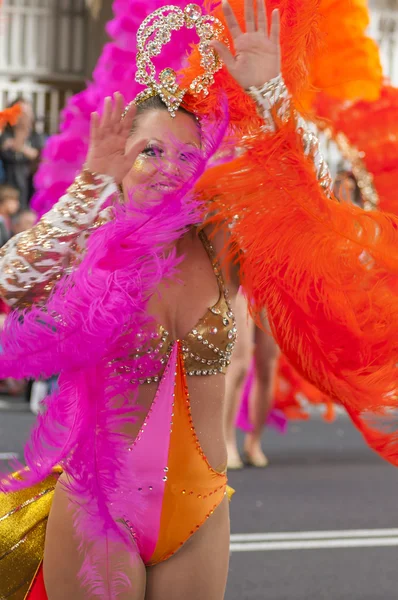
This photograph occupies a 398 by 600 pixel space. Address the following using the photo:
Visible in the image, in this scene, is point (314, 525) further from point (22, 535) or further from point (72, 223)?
point (72, 223)

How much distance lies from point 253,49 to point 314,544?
2198 mm

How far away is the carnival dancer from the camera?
5.54ft

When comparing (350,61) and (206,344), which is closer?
(206,344)

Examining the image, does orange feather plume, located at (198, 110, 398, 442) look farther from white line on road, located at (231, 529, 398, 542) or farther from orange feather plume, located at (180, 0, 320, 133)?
white line on road, located at (231, 529, 398, 542)

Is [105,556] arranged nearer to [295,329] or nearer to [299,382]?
[295,329]

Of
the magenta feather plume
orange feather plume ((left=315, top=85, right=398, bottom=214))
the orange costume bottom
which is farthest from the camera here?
orange feather plume ((left=315, top=85, right=398, bottom=214))

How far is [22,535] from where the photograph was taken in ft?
6.22

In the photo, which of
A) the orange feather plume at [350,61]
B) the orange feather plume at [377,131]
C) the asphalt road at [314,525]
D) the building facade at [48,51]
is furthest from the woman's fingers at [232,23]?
the building facade at [48,51]

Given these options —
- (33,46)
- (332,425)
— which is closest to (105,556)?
(332,425)

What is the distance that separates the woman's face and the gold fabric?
543mm

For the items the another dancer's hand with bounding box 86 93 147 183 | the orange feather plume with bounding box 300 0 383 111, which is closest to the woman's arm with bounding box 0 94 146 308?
the another dancer's hand with bounding box 86 93 147 183

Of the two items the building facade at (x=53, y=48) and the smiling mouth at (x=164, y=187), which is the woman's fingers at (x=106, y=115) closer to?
the smiling mouth at (x=164, y=187)

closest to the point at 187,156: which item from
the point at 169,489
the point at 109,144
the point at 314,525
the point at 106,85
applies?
the point at 109,144

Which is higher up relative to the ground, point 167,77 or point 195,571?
point 167,77
